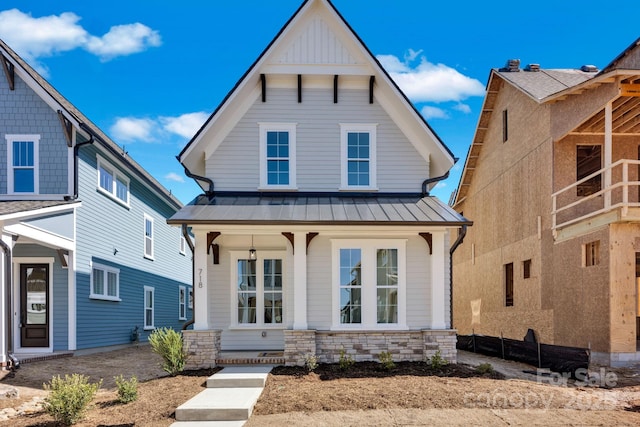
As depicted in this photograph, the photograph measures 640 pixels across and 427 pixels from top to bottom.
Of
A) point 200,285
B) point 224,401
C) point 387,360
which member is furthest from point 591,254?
point 224,401

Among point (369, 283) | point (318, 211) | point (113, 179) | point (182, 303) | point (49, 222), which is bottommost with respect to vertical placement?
point (182, 303)

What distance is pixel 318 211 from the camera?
Result: 11.5m

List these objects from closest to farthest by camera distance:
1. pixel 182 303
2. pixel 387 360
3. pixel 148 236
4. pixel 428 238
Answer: pixel 387 360, pixel 428 238, pixel 148 236, pixel 182 303

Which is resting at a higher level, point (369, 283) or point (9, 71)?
point (9, 71)

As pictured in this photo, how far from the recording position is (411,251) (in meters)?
11.8

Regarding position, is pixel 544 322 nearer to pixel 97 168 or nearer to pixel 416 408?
pixel 416 408

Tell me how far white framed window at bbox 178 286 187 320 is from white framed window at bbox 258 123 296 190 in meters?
13.6

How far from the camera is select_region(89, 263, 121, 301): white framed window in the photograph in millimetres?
15023

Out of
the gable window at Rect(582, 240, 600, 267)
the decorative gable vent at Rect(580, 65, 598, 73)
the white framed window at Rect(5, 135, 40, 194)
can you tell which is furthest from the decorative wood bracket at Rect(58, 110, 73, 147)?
the decorative gable vent at Rect(580, 65, 598, 73)

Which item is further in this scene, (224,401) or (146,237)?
(146,237)

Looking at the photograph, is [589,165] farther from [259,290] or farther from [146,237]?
[146,237]

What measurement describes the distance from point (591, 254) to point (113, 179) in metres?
14.5

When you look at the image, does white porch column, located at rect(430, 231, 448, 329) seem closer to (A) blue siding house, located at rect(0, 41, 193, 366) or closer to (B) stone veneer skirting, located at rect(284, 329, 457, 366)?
(B) stone veneer skirting, located at rect(284, 329, 457, 366)

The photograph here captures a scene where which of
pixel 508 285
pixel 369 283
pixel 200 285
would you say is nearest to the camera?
pixel 200 285
